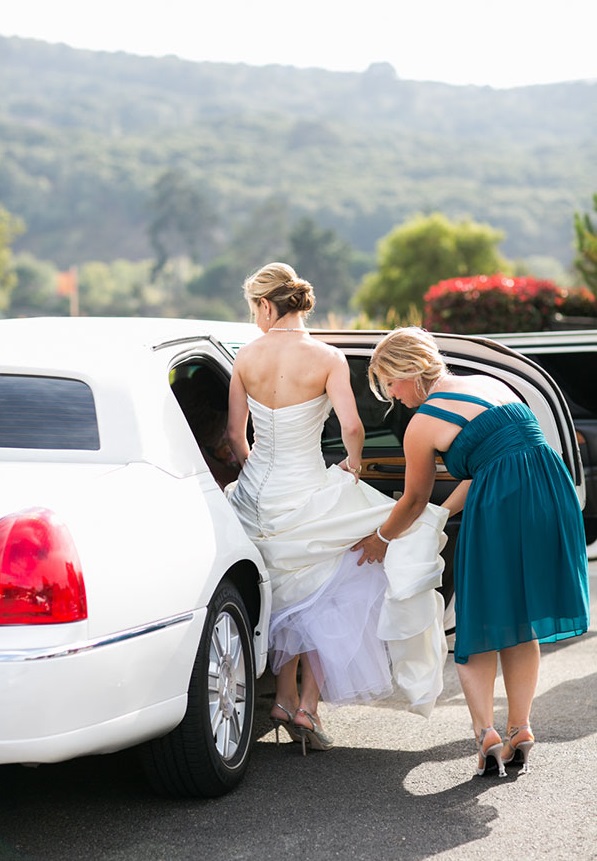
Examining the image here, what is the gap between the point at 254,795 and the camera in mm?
4348

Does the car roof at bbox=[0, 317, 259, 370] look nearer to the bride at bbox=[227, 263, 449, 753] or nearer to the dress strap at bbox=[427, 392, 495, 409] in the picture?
the bride at bbox=[227, 263, 449, 753]

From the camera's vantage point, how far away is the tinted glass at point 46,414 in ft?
13.5

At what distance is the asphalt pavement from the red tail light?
2.80ft

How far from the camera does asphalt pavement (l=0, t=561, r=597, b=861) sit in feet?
12.5

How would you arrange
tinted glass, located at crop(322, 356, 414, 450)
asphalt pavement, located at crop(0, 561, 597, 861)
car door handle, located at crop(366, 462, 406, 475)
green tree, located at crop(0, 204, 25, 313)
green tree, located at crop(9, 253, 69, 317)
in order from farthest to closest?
green tree, located at crop(9, 253, 69, 317)
green tree, located at crop(0, 204, 25, 313)
tinted glass, located at crop(322, 356, 414, 450)
car door handle, located at crop(366, 462, 406, 475)
asphalt pavement, located at crop(0, 561, 597, 861)

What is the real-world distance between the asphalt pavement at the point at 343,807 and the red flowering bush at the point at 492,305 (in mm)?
12657

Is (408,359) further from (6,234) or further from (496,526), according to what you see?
(6,234)

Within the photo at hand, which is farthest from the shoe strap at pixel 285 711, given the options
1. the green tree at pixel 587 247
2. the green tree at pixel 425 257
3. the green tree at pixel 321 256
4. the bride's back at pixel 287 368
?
the green tree at pixel 321 256

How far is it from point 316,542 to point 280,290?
1.08 meters

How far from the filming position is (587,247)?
23.5 metres

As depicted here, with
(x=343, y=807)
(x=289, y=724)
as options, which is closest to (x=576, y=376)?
(x=289, y=724)

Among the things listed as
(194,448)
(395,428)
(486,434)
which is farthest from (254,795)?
(395,428)

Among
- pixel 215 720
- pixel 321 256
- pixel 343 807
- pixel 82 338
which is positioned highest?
pixel 321 256

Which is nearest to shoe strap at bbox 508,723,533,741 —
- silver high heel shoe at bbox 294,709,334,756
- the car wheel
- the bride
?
the bride
